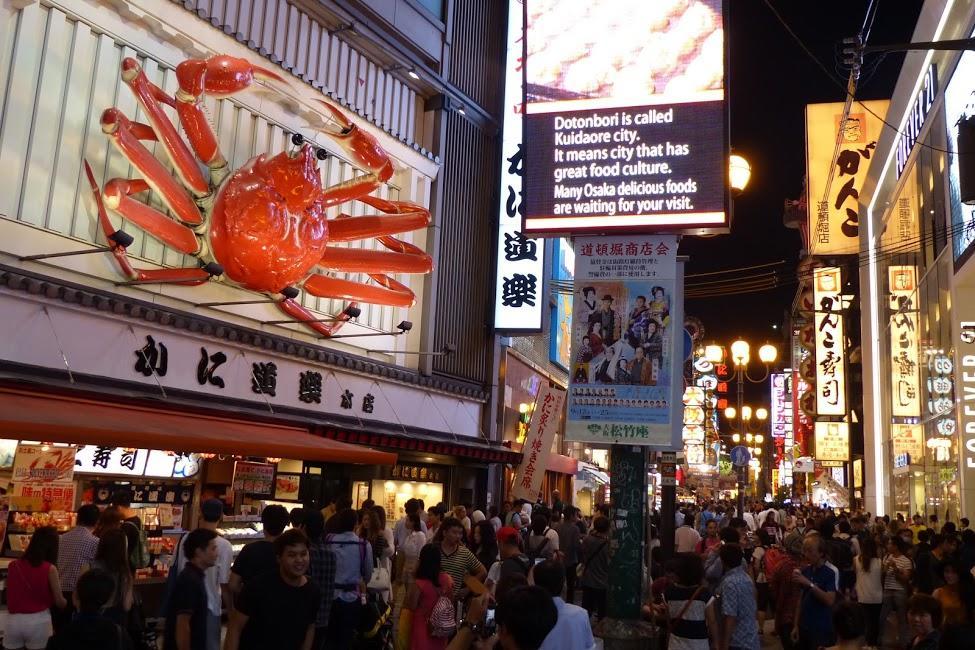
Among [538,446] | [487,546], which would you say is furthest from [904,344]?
[487,546]

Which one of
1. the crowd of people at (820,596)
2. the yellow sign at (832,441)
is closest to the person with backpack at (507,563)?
the crowd of people at (820,596)

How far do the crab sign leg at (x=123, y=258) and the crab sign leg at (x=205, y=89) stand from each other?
1.69m

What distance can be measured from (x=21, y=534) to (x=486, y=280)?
1411cm

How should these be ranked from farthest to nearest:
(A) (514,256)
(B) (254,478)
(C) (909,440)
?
(C) (909,440) < (A) (514,256) < (B) (254,478)

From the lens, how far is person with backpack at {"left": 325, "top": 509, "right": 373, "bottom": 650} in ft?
26.4

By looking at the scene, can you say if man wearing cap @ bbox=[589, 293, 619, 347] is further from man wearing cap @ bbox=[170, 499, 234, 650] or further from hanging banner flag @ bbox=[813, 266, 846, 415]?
hanging banner flag @ bbox=[813, 266, 846, 415]

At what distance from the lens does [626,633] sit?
31.3 feet

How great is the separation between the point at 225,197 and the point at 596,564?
7.95 meters

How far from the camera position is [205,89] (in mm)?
13742

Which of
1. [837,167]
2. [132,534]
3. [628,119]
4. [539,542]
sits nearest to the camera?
[132,534]

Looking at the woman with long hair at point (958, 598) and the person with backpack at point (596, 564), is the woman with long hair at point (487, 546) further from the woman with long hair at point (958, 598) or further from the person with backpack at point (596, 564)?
the woman with long hair at point (958, 598)

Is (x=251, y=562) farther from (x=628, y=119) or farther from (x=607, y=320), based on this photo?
(x=628, y=119)

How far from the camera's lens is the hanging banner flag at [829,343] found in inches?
1363

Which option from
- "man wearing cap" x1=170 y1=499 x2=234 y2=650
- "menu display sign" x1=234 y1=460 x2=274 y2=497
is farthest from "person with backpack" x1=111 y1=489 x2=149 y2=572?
"menu display sign" x1=234 y1=460 x2=274 y2=497
